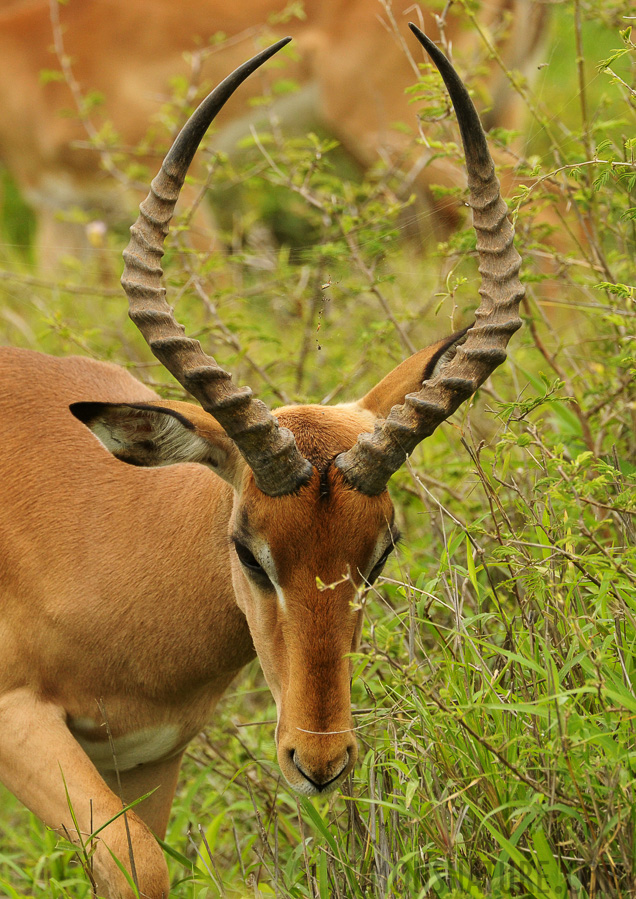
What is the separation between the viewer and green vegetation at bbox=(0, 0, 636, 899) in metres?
2.70

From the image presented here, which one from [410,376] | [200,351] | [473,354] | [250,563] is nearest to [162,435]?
[200,351]

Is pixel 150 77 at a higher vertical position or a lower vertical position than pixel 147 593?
higher

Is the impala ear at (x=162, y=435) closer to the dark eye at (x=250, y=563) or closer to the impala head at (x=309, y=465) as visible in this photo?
the impala head at (x=309, y=465)

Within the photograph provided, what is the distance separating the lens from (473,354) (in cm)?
314

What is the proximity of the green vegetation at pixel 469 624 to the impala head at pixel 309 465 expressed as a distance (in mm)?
217

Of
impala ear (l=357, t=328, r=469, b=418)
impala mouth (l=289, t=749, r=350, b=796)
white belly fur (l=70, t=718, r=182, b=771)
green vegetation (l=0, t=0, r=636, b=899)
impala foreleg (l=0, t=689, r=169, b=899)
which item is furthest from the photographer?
white belly fur (l=70, t=718, r=182, b=771)

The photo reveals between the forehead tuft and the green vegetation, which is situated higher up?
the forehead tuft

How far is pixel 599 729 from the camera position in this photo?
2.85 meters

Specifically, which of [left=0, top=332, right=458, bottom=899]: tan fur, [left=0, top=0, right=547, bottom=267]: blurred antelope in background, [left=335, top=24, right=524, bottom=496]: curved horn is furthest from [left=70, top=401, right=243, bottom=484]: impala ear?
[left=0, top=0, right=547, bottom=267]: blurred antelope in background

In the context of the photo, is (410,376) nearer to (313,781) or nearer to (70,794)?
(313,781)

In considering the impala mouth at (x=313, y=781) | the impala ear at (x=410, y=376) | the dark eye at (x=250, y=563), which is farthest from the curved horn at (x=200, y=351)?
the impala mouth at (x=313, y=781)

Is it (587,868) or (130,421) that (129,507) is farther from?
(587,868)

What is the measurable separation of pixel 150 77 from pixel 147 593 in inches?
349

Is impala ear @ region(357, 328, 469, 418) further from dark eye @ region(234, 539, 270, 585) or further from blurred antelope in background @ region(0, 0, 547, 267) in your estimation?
blurred antelope in background @ region(0, 0, 547, 267)
